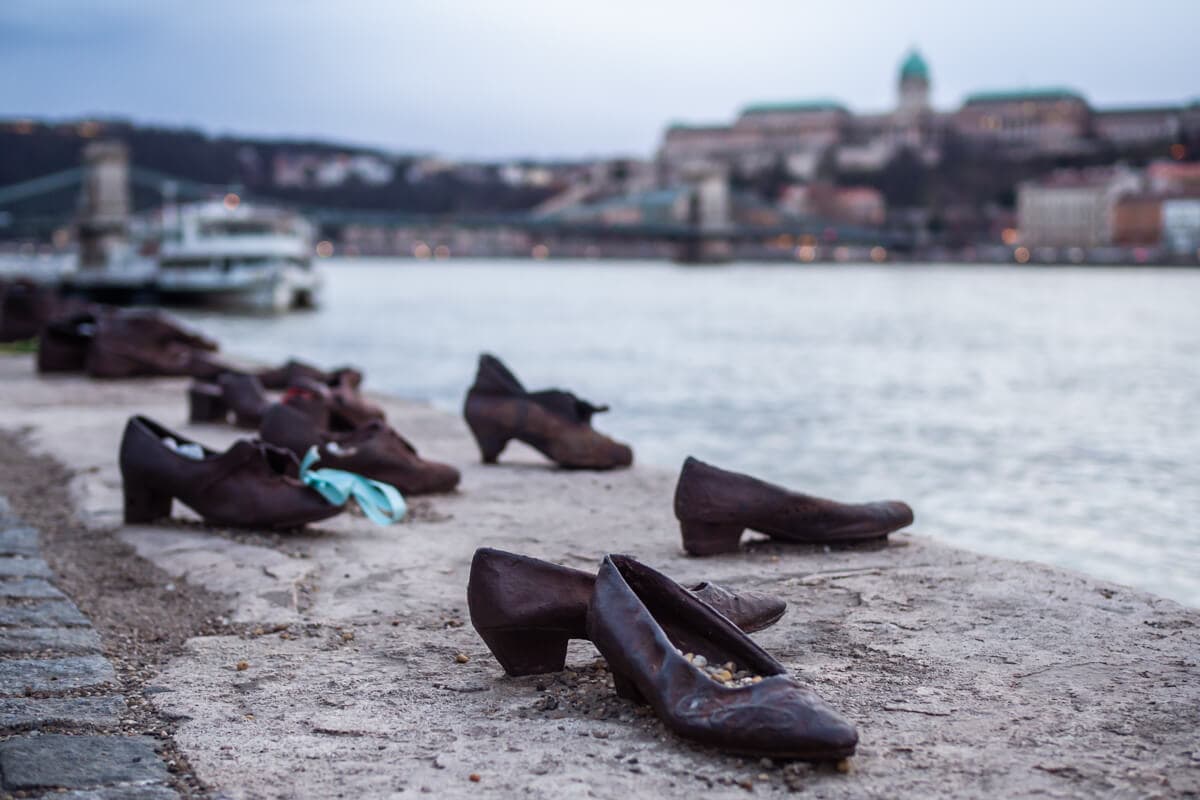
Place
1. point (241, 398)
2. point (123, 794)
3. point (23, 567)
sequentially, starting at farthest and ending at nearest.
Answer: point (241, 398)
point (23, 567)
point (123, 794)

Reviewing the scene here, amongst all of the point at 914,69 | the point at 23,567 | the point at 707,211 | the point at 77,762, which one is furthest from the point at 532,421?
the point at 914,69

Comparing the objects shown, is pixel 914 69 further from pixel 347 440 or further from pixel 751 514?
pixel 751 514

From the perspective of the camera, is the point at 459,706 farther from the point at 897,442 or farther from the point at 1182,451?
the point at 1182,451

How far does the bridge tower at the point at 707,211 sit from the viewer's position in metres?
93.7

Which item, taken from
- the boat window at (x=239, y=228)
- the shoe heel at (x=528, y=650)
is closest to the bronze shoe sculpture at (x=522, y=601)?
the shoe heel at (x=528, y=650)

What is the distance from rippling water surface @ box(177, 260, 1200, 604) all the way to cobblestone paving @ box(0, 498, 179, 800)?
12.5 feet

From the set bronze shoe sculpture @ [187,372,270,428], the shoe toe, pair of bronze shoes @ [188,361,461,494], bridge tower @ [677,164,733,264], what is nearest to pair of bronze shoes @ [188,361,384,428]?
bronze shoe sculpture @ [187,372,270,428]

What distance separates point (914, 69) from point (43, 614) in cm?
15733

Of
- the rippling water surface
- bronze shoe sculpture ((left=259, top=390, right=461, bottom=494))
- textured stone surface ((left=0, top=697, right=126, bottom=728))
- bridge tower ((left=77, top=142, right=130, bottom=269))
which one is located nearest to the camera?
textured stone surface ((left=0, top=697, right=126, bottom=728))

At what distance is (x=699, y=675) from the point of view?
212cm

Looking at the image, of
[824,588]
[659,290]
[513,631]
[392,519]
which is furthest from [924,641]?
[659,290]

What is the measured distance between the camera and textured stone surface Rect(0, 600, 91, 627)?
9.40ft

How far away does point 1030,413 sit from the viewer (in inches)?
506

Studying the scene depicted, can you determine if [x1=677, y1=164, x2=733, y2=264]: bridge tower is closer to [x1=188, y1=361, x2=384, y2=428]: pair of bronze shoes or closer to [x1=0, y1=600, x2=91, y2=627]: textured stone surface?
[x1=188, y1=361, x2=384, y2=428]: pair of bronze shoes
